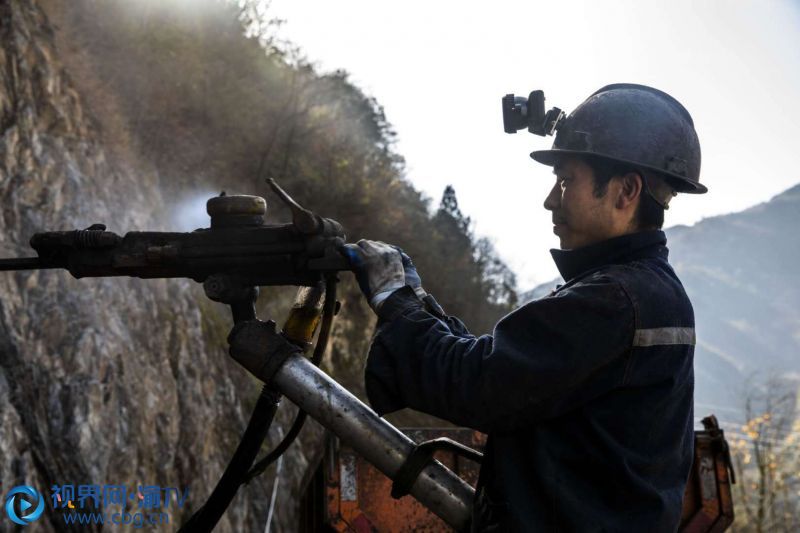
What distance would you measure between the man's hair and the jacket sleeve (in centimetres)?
31

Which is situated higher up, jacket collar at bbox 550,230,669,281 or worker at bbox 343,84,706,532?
jacket collar at bbox 550,230,669,281

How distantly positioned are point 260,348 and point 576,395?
981 millimetres

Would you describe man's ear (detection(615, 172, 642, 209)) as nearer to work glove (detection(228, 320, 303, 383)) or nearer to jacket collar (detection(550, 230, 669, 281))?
jacket collar (detection(550, 230, 669, 281))

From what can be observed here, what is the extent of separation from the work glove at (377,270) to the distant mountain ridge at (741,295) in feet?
295

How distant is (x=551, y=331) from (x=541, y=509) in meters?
0.44

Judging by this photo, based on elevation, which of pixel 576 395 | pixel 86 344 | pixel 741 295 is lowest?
pixel 576 395

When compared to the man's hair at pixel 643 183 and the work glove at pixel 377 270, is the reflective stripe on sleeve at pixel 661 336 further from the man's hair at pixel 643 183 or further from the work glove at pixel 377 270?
the work glove at pixel 377 270

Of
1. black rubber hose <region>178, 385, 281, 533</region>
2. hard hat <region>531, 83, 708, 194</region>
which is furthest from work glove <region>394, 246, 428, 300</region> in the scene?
black rubber hose <region>178, 385, 281, 533</region>

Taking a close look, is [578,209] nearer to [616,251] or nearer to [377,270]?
[616,251]

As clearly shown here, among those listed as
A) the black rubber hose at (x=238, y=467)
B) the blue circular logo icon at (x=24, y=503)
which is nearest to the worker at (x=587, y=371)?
the black rubber hose at (x=238, y=467)

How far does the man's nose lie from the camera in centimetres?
191

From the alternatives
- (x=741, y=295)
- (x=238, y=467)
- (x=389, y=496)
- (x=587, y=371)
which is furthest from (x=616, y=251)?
(x=741, y=295)

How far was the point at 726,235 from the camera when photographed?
410ft

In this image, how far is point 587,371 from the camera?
1528 millimetres
